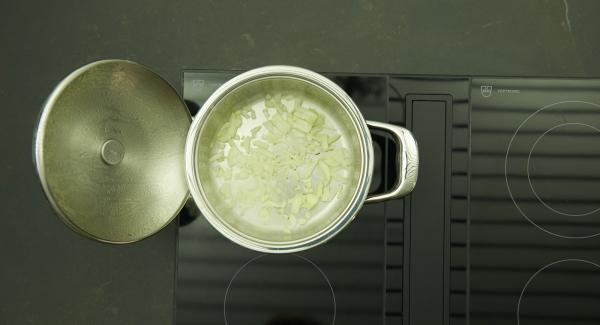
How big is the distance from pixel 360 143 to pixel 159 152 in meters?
0.30

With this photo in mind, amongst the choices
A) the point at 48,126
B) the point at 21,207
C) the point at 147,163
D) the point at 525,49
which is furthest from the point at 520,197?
the point at 21,207

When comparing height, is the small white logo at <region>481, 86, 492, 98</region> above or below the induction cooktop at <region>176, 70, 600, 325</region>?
above

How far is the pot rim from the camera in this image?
22.7 inches

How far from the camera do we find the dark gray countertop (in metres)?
0.75

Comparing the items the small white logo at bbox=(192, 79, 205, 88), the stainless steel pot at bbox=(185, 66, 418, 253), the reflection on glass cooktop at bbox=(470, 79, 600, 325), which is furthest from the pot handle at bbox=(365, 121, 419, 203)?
the small white logo at bbox=(192, 79, 205, 88)

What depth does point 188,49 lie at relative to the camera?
2.47ft

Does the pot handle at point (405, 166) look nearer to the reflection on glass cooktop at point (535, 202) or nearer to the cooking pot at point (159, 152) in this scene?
the cooking pot at point (159, 152)

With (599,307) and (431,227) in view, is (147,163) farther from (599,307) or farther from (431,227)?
(599,307)

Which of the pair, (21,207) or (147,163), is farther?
(21,207)

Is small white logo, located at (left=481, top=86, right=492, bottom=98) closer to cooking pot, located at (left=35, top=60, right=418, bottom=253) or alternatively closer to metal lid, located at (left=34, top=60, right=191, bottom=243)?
cooking pot, located at (left=35, top=60, right=418, bottom=253)

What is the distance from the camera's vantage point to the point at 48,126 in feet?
1.89

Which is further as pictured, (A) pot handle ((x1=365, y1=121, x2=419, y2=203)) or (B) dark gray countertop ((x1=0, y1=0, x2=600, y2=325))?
(B) dark gray countertop ((x1=0, y1=0, x2=600, y2=325))

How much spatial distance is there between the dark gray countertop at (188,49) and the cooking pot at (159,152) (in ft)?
0.40

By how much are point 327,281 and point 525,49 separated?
20.2 inches
